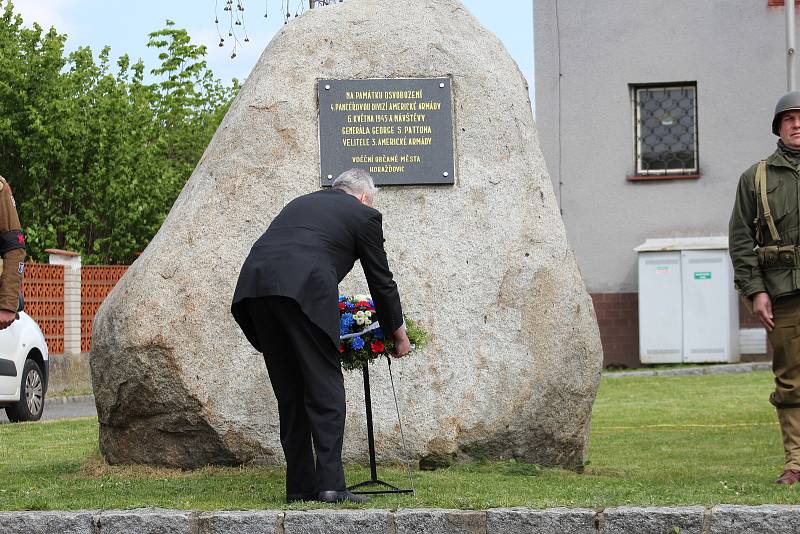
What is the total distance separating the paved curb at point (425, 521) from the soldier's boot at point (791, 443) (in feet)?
4.83

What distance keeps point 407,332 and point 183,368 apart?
5.23ft

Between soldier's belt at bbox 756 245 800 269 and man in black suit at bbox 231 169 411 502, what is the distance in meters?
2.21

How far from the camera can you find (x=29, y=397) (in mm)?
14891

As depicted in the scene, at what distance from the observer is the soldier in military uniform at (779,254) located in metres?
7.44

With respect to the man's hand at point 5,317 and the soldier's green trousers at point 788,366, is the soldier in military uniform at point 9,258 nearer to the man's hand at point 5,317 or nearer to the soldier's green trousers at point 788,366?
the man's hand at point 5,317

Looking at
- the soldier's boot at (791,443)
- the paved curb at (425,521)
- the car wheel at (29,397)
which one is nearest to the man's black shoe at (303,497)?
the paved curb at (425,521)

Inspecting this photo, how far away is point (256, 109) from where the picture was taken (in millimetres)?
8453

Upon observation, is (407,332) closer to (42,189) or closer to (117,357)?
(117,357)

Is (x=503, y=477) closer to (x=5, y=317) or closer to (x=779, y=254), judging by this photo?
(x=779, y=254)

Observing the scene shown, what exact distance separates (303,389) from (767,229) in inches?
113

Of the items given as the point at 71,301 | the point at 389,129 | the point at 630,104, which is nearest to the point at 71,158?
the point at 71,301

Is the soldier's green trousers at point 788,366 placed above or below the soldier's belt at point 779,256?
below

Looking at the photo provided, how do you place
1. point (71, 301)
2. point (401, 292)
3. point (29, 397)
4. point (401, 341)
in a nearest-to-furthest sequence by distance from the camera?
point (401, 341), point (401, 292), point (29, 397), point (71, 301)

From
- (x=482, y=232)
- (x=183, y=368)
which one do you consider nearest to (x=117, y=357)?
(x=183, y=368)
